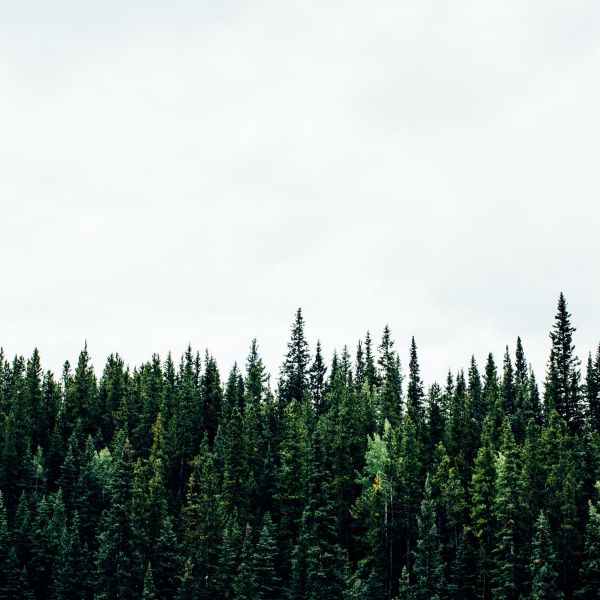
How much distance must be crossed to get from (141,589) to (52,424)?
2460 inches

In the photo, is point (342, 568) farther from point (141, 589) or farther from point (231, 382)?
point (231, 382)

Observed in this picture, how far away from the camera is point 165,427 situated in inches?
4769

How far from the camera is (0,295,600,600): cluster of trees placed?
76438 mm

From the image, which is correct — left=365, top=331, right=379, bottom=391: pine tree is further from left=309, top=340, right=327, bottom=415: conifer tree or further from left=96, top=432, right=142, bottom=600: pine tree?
left=96, top=432, right=142, bottom=600: pine tree

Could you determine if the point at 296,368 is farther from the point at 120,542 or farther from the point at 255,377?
the point at 120,542

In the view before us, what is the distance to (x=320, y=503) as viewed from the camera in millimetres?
77938

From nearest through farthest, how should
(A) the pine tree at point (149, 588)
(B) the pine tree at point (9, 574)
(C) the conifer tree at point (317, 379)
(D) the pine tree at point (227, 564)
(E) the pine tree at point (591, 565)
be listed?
(E) the pine tree at point (591, 565) → (A) the pine tree at point (149, 588) → (D) the pine tree at point (227, 564) → (B) the pine tree at point (9, 574) → (C) the conifer tree at point (317, 379)

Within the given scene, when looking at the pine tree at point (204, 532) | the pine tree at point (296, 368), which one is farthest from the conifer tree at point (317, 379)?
the pine tree at point (204, 532)

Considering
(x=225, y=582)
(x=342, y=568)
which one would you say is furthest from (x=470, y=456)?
(x=225, y=582)

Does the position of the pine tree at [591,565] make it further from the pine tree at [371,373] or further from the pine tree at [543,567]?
the pine tree at [371,373]

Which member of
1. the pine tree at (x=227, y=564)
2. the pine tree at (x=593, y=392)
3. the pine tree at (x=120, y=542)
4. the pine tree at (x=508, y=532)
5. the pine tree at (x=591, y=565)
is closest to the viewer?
the pine tree at (x=120, y=542)

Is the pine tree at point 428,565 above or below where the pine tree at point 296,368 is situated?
below

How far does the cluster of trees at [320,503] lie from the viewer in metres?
76.4

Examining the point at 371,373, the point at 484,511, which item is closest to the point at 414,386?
the point at 371,373
